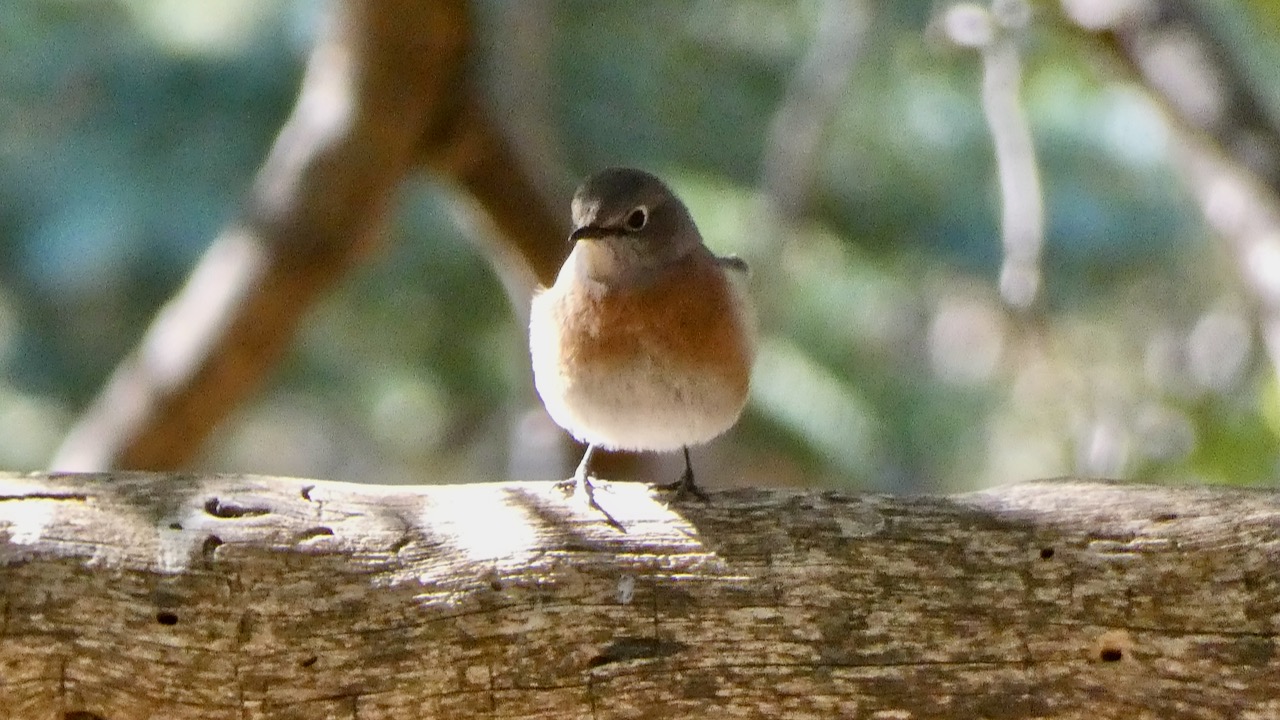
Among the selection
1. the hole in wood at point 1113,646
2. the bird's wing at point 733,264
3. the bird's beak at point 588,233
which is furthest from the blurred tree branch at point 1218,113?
the bird's beak at point 588,233

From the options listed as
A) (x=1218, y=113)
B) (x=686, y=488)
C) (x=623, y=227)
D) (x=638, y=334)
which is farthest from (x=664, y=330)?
(x=1218, y=113)

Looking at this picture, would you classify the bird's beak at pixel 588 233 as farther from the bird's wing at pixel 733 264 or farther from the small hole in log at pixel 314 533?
the small hole in log at pixel 314 533

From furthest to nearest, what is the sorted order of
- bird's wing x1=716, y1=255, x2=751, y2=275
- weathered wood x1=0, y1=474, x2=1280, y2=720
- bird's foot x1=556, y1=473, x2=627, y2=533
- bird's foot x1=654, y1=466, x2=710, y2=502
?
bird's wing x1=716, y1=255, x2=751, y2=275 → bird's foot x1=654, y1=466, x2=710, y2=502 → bird's foot x1=556, y1=473, x2=627, y2=533 → weathered wood x1=0, y1=474, x2=1280, y2=720

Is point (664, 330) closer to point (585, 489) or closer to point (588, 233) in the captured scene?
point (588, 233)

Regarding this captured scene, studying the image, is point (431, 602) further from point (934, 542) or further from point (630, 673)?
point (934, 542)

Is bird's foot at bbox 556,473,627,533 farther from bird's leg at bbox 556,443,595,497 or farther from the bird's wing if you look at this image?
the bird's wing

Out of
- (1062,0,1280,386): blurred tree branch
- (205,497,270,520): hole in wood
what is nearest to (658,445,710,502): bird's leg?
(205,497,270,520): hole in wood

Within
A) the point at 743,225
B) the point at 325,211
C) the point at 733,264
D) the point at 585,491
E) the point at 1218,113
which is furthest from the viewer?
the point at 743,225
